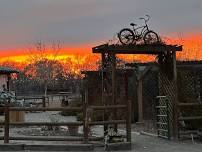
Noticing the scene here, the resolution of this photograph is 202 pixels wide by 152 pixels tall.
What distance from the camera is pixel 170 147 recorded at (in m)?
16.0

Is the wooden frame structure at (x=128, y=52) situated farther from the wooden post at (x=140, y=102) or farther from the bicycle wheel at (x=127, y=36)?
the wooden post at (x=140, y=102)

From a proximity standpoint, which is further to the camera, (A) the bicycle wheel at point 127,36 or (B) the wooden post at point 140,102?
(B) the wooden post at point 140,102

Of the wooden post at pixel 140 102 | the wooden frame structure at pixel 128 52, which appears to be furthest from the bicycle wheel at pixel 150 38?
the wooden post at pixel 140 102

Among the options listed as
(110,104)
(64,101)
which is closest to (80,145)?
(110,104)

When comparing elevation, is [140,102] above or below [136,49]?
below

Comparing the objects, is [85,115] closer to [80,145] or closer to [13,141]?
[80,145]

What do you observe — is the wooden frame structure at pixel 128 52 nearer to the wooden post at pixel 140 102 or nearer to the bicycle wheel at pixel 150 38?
the bicycle wheel at pixel 150 38

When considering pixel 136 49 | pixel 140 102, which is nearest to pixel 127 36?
pixel 136 49

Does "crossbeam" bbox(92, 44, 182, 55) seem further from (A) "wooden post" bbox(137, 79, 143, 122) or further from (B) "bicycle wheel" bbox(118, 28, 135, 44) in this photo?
(A) "wooden post" bbox(137, 79, 143, 122)

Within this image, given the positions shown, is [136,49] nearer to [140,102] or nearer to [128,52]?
[128,52]

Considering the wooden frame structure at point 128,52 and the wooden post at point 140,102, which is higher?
the wooden frame structure at point 128,52

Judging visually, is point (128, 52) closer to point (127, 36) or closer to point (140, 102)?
point (127, 36)

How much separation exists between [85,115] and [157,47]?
3781 millimetres

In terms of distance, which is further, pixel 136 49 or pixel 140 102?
pixel 140 102
